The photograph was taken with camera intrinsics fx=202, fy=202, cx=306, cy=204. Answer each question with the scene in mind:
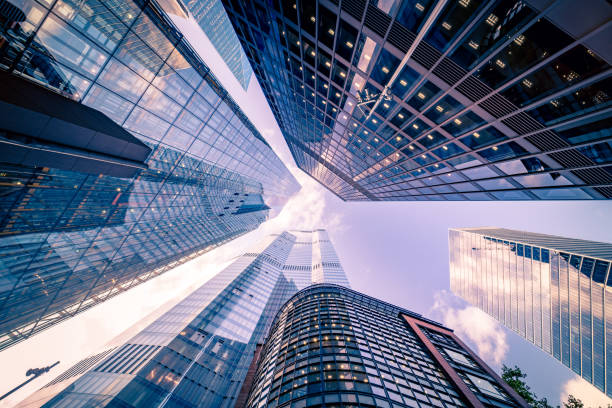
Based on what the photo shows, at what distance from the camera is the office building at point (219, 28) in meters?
33.8

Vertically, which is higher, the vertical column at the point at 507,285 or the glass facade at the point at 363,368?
the vertical column at the point at 507,285

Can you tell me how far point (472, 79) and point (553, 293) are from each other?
67.7 meters

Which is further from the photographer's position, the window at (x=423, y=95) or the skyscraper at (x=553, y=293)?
the skyscraper at (x=553, y=293)

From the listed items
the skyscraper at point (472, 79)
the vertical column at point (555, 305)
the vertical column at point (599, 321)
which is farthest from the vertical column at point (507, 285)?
the skyscraper at point (472, 79)

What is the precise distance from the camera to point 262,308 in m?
53.8

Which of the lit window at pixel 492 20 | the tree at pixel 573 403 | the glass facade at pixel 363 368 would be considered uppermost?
the lit window at pixel 492 20

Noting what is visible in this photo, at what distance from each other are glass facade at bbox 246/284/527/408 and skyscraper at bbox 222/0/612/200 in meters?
20.5

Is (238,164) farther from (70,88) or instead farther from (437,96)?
(437,96)

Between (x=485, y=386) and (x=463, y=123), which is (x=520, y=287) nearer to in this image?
(x=485, y=386)

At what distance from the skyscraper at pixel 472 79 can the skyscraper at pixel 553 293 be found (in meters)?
46.1

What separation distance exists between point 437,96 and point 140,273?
44.7 meters

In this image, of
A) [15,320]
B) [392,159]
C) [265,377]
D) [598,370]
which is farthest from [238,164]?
[598,370]

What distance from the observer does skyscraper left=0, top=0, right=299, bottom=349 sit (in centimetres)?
855

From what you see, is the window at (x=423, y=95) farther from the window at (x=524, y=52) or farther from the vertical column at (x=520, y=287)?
the vertical column at (x=520, y=287)
